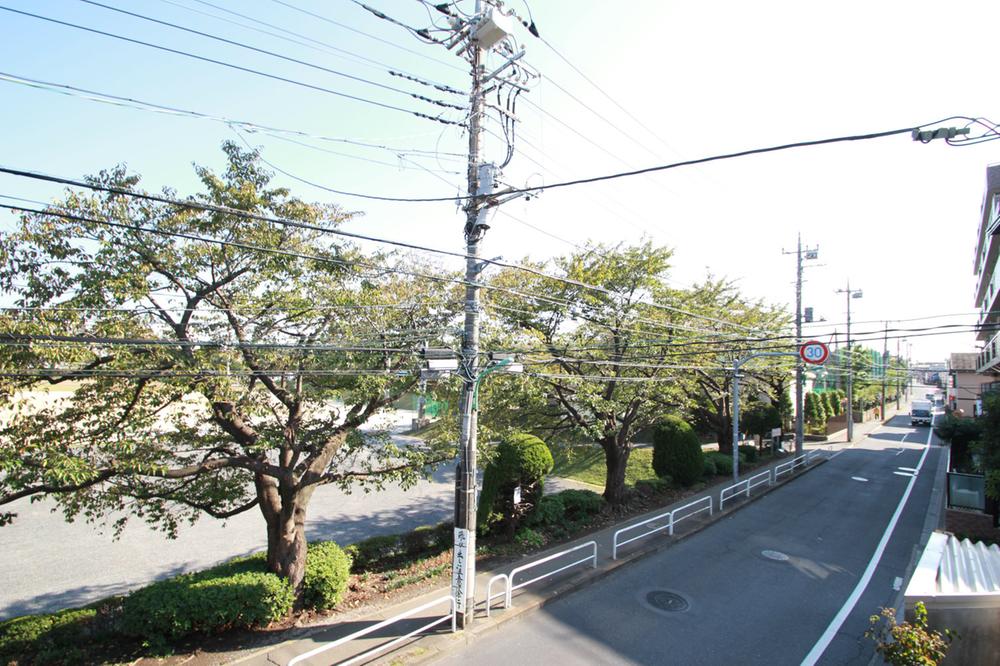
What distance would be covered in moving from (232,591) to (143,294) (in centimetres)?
538

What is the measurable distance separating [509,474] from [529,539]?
214 centimetres

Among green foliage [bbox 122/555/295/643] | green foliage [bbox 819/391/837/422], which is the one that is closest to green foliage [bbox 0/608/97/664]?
green foliage [bbox 122/555/295/643]

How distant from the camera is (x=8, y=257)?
7.25 m

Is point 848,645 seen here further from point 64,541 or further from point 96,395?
point 64,541

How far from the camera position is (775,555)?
1306 centimetres

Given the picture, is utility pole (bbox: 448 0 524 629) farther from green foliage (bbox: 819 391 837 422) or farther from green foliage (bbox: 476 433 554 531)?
green foliage (bbox: 819 391 837 422)

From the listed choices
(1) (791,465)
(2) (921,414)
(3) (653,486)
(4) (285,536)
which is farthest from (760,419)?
(2) (921,414)

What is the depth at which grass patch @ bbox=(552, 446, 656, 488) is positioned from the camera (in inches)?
985

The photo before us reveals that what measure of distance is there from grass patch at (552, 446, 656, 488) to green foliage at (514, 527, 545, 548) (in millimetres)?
10066

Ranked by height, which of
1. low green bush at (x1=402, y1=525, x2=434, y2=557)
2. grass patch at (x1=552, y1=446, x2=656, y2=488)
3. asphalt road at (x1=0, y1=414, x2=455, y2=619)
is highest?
low green bush at (x1=402, y1=525, x2=434, y2=557)

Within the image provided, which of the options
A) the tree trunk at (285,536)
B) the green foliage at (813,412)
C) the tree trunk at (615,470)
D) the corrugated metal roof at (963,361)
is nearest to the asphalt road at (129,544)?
the tree trunk at (285,536)

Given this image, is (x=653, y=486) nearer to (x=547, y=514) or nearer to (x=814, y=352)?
(x=547, y=514)

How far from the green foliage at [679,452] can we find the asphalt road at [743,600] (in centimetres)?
274

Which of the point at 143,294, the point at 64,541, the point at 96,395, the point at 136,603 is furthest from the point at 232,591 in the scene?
the point at 64,541
